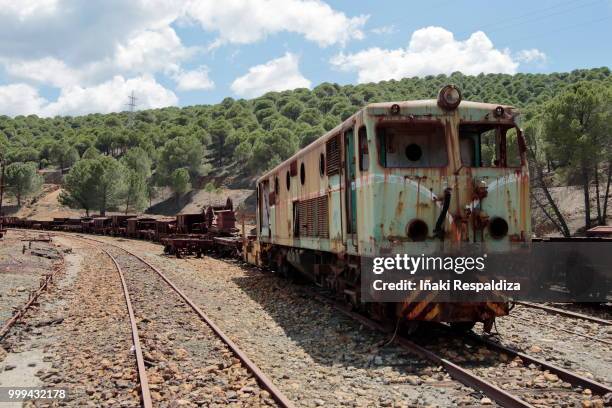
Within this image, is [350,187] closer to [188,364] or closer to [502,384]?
[188,364]

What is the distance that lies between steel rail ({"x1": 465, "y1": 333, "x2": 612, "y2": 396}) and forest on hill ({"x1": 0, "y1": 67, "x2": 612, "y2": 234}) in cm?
2082

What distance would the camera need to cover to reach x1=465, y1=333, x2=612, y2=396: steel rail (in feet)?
19.4

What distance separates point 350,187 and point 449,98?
2047 millimetres

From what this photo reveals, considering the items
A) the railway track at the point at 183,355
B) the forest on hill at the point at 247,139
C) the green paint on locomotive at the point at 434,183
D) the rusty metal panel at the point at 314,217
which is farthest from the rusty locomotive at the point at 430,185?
the forest on hill at the point at 247,139

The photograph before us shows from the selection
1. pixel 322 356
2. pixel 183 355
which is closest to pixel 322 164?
pixel 322 356

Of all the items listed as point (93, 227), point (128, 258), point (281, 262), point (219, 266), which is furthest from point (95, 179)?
point (281, 262)

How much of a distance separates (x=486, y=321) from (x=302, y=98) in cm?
13673

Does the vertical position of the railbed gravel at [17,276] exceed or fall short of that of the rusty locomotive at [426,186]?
it falls short

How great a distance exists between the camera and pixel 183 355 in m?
8.01

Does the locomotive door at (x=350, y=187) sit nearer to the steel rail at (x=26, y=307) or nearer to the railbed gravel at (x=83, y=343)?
the railbed gravel at (x=83, y=343)

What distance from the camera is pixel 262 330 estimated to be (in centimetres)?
988

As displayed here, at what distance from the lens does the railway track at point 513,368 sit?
580 centimetres

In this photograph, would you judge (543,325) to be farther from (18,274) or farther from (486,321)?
(18,274)

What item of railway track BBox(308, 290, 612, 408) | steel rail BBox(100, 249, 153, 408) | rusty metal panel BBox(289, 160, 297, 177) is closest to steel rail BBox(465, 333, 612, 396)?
railway track BBox(308, 290, 612, 408)
